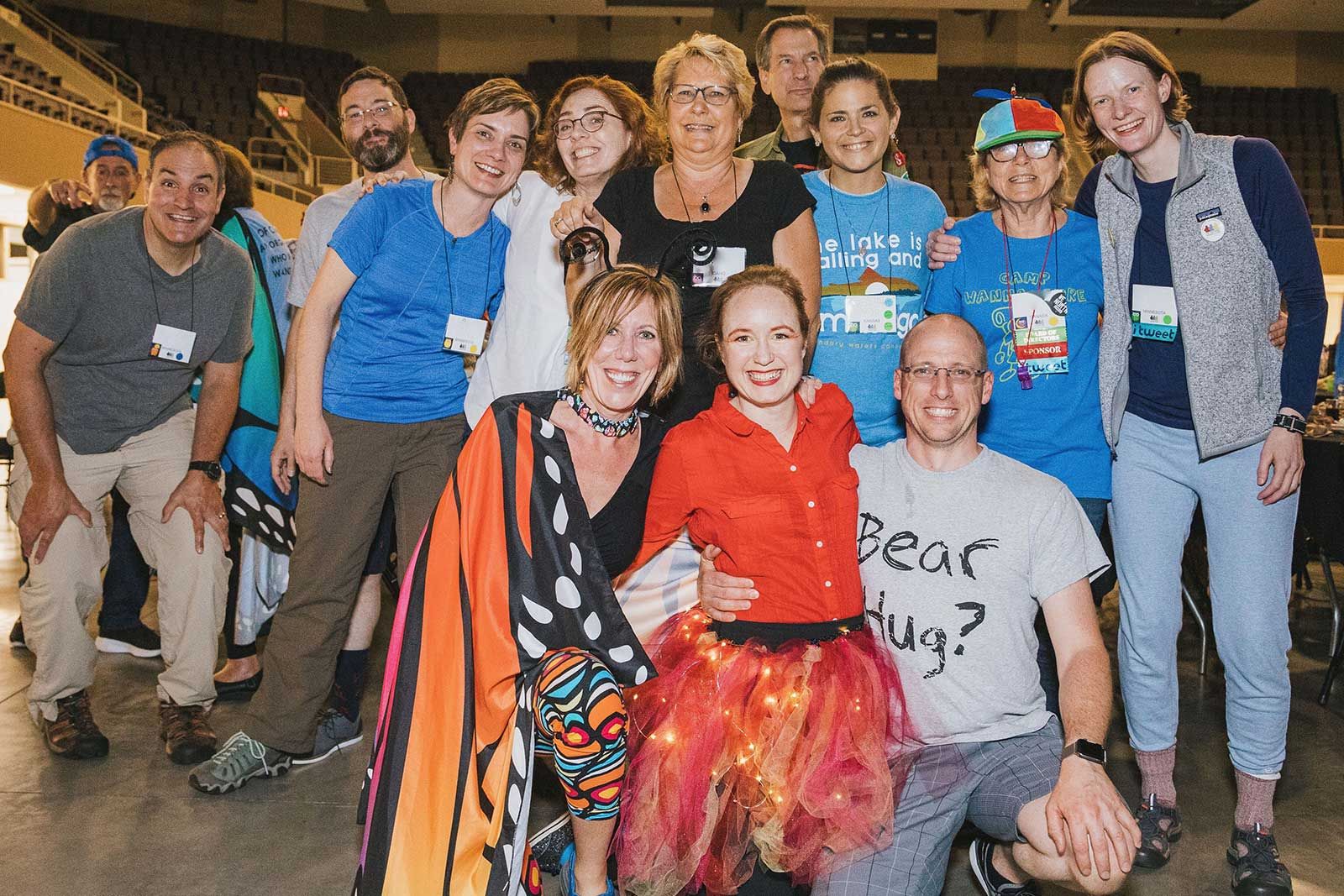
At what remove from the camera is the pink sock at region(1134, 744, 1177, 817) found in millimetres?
2504

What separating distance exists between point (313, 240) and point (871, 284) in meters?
1.74

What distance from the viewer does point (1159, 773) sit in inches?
98.7

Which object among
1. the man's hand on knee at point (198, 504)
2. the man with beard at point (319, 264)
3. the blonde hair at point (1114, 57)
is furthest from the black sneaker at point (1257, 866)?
the man's hand on knee at point (198, 504)

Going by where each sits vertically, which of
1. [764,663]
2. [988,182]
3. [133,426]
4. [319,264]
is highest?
[988,182]

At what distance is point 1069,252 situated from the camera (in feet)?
8.13

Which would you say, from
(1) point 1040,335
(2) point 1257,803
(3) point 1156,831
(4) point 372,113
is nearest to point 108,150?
(4) point 372,113

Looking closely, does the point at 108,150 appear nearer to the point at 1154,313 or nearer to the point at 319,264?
the point at 319,264

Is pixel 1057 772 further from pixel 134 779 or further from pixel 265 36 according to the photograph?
pixel 265 36

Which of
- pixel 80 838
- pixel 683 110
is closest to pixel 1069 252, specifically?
pixel 683 110

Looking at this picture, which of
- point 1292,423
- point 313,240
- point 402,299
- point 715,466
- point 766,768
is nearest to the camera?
point 766,768

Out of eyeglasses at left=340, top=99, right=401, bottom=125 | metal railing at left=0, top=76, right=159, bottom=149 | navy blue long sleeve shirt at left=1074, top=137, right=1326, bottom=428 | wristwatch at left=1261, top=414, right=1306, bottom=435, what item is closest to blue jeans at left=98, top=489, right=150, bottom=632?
eyeglasses at left=340, top=99, right=401, bottom=125

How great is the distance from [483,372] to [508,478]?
75 centimetres

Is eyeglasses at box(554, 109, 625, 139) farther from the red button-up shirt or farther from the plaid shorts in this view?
the plaid shorts

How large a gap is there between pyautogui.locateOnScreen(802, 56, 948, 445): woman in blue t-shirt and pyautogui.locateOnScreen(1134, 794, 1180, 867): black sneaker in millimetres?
1100
